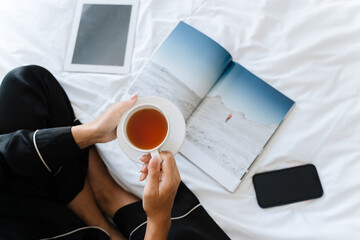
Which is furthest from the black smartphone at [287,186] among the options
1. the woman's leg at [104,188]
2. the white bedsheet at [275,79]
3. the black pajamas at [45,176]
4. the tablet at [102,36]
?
the tablet at [102,36]

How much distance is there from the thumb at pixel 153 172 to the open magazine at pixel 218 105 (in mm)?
206

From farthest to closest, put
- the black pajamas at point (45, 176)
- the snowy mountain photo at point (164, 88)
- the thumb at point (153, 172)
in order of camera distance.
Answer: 1. the snowy mountain photo at point (164, 88)
2. the black pajamas at point (45, 176)
3. the thumb at point (153, 172)

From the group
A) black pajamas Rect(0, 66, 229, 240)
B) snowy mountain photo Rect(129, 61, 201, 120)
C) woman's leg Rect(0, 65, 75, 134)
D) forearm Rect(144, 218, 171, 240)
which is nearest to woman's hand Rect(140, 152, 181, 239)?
forearm Rect(144, 218, 171, 240)

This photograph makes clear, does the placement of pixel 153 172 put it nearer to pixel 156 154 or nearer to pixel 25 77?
pixel 156 154

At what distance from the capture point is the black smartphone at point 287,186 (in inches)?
27.4

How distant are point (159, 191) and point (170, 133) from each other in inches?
4.9

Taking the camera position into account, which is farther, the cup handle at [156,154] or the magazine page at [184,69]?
the magazine page at [184,69]

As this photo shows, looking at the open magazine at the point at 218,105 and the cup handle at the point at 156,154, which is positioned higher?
the open magazine at the point at 218,105

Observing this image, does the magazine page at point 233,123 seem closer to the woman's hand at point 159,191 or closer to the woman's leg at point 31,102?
the woman's hand at point 159,191

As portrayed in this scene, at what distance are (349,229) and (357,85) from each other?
353 mm

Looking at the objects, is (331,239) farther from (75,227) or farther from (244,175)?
(75,227)

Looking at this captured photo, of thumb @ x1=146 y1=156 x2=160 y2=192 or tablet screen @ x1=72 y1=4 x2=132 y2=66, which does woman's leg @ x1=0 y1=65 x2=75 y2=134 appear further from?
thumb @ x1=146 y1=156 x2=160 y2=192

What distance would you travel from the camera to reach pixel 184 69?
2.48 feet

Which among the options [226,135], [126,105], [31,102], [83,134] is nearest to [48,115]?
[31,102]
